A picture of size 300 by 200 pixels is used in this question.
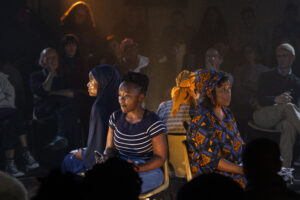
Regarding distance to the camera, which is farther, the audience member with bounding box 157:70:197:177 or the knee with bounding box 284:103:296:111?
the knee with bounding box 284:103:296:111

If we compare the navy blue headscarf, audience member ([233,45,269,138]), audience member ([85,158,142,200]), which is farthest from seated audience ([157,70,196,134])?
audience member ([233,45,269,138])

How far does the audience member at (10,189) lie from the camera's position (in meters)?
2.09

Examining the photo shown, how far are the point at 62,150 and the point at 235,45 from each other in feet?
12.3

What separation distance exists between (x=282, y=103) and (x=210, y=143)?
9.50ft

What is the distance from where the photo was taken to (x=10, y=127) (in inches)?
217

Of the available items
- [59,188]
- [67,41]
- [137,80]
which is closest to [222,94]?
[137,80]

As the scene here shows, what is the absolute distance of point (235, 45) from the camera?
7.66 m

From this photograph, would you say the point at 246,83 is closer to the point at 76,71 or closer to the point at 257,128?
the point at 257,128

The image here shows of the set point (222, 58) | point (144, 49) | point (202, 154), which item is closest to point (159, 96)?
point (144, 49)

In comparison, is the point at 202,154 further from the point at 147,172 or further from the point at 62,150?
the point at 62,150

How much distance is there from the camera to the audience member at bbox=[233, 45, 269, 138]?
254 inches

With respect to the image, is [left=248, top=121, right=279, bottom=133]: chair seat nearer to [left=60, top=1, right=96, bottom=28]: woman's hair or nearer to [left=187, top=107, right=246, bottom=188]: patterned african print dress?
[left=187, top=107, right=246, bottom=188]: patterned african print dress

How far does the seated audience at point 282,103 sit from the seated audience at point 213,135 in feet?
8.31

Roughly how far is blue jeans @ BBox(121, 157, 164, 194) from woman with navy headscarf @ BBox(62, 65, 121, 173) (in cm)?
59
